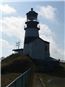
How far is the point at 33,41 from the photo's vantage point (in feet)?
174

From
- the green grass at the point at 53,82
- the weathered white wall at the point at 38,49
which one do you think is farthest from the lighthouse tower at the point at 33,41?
the green grass at the point at 53,82

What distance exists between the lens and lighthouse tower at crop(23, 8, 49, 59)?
53.0 metres

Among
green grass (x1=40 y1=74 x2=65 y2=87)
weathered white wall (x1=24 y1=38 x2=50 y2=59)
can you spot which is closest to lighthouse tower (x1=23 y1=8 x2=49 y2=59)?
weathered white wall (x1=24 y1=38 x2=50 y2=59)

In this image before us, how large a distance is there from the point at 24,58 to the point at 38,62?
2.68 metres

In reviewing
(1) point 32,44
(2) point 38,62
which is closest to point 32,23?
(1) point 32,44

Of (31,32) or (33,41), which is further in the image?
(31,32)

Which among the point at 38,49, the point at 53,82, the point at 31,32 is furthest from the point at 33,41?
the point at 53,82

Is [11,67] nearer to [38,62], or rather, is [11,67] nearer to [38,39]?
[38,62]

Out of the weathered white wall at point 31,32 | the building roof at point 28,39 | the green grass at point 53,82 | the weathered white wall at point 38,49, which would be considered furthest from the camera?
the weathered white wall at point 31,32

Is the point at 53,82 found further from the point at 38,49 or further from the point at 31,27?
the point at 31,27

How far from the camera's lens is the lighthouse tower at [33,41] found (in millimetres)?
53000

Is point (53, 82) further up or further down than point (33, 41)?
further down

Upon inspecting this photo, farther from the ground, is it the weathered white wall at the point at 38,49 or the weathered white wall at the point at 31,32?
the weathered white wall at the point at 31,32

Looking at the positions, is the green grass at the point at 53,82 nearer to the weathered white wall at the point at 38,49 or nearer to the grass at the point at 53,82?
the grass at the point at 53,82
